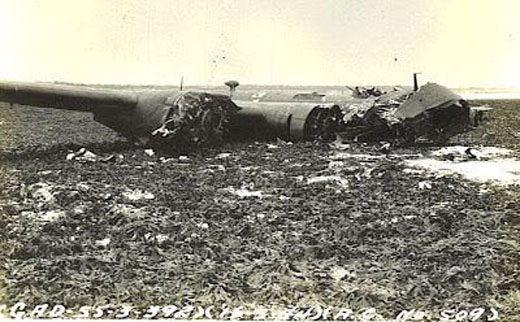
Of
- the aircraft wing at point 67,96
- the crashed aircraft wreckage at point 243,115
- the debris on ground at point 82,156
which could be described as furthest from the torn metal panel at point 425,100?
the debris on ground at point 82,156

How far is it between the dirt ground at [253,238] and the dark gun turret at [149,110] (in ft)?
6.93

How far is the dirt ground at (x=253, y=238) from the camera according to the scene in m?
5.54

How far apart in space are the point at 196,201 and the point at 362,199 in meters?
2.56

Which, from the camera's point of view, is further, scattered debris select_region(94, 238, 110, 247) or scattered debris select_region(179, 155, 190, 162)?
scattered debris select_region(179, 155, 190, 162)

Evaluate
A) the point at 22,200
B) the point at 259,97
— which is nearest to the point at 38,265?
the point at 22,200

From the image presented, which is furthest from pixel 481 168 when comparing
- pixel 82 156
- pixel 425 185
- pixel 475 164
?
pixel 82 156

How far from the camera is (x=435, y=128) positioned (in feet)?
50.8

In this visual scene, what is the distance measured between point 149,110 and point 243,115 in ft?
11.3

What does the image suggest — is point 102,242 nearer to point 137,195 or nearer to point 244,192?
point 137,195

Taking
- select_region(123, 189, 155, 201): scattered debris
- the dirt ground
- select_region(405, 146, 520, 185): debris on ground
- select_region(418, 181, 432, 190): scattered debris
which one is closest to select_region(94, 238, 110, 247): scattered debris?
the dirt ground

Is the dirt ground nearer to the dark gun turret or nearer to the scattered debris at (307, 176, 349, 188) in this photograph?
the scattered debris at (307, 176, 349, 188)

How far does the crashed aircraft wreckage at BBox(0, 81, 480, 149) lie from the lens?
13391 mm

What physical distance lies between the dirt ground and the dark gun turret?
Result: 6.93 feet

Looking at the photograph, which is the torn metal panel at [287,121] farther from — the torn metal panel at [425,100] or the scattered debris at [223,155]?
the scattered debris at [223,155]
